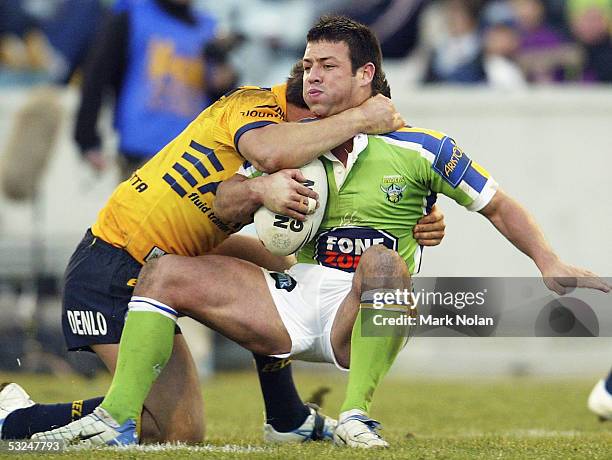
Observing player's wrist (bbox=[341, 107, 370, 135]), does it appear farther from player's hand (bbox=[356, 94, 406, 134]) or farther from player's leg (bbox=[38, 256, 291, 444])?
player's leg (bbox=[38, 256, 291, 444])

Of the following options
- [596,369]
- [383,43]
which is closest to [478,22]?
[383,43]

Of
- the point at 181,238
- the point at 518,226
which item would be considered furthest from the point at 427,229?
the point at 181,238

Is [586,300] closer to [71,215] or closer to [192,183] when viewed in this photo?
[192,183]

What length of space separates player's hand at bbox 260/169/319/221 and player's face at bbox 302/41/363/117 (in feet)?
1.21

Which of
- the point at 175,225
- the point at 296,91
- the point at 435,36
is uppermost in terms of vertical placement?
the point at 435,36

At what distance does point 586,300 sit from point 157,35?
4.99 m

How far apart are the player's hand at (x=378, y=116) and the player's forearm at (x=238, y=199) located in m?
0.52

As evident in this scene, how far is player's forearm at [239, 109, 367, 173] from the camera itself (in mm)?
5344

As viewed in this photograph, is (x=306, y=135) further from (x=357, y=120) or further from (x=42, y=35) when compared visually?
(x=42, y=35)

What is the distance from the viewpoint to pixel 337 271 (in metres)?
5.48

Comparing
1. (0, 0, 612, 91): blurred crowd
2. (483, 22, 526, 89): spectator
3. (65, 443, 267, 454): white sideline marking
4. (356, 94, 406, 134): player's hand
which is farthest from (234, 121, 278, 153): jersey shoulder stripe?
(483, 22, 526, 89): spectator

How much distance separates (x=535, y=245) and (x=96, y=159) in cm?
516

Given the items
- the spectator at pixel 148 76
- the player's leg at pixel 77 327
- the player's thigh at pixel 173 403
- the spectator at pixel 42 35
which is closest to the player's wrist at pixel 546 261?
the player's thigh at pixel 173 403

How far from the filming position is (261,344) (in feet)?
17.9
